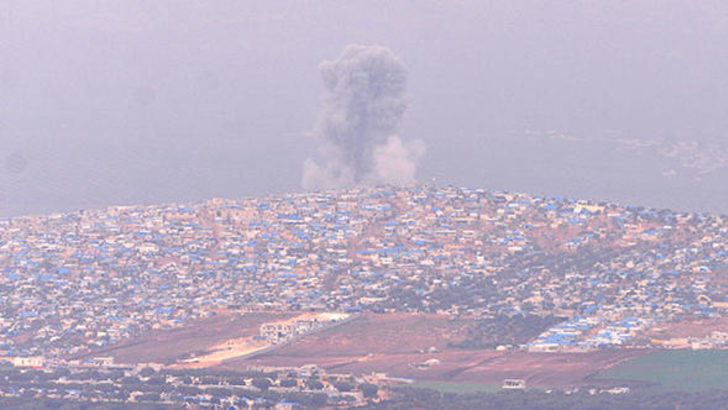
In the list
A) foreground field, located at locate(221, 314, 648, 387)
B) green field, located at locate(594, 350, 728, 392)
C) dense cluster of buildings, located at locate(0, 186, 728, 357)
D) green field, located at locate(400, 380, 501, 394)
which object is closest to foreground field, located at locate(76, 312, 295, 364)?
dense cluster of buildings, located at locate(0, 186, 728, 357)

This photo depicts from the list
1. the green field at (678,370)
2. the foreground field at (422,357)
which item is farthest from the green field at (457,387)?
the green field at (678,370)

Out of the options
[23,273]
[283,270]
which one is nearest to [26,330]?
[23,273]

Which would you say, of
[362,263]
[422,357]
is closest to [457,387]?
[422,357]

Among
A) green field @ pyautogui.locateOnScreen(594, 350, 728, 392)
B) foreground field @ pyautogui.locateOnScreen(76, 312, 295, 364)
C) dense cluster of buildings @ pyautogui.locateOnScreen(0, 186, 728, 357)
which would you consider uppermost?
dense cluster of buildings @ pyautogui.locateOnScreen(0, 186, 728, 357)

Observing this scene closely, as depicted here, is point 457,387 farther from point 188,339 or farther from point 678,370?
point 188,339

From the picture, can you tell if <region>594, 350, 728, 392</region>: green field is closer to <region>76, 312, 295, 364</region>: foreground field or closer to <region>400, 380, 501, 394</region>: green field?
<region>400, 380, 501, 394</region>: green field

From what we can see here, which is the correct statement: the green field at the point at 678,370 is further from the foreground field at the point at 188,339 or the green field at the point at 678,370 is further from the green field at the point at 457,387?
the foreground field at the point at 188,339
